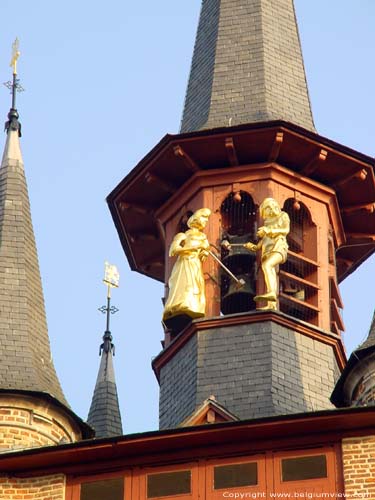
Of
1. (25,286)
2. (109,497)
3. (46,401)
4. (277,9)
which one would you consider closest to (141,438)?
(109,497)

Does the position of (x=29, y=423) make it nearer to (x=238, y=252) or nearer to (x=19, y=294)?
(x=19, y=294)

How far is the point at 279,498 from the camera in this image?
129 feet

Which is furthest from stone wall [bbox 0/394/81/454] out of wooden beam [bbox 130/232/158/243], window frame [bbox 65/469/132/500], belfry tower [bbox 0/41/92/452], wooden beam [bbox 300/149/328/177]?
wooden beam [bbox 130/232/158/243]

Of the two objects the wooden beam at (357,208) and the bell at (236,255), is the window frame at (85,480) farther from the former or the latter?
the wooden beam at (357,208)

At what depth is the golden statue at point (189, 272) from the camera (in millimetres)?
48875

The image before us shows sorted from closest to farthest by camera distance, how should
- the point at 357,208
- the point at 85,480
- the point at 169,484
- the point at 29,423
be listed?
the point at 169,484
the point at 85,480
the point at 29,423
the point at 357,208

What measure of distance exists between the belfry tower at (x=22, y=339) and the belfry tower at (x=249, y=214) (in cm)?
258

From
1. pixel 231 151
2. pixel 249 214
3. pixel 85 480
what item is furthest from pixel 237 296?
pixel 85 480

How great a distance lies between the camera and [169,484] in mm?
40156

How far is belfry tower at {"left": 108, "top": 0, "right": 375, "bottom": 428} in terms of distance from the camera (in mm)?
47562

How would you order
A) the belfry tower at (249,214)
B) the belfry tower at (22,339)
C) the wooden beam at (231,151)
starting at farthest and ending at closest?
the wooden beam at (231,151) → the belfry tower at (249,214) → the belfry tower at (22,339)

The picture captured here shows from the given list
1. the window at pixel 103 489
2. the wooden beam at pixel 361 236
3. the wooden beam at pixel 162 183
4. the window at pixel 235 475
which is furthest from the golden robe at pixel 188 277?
the window at pixel 235 475

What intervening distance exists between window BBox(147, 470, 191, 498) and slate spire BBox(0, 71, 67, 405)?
5352mm

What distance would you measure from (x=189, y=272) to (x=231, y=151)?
121 inches
